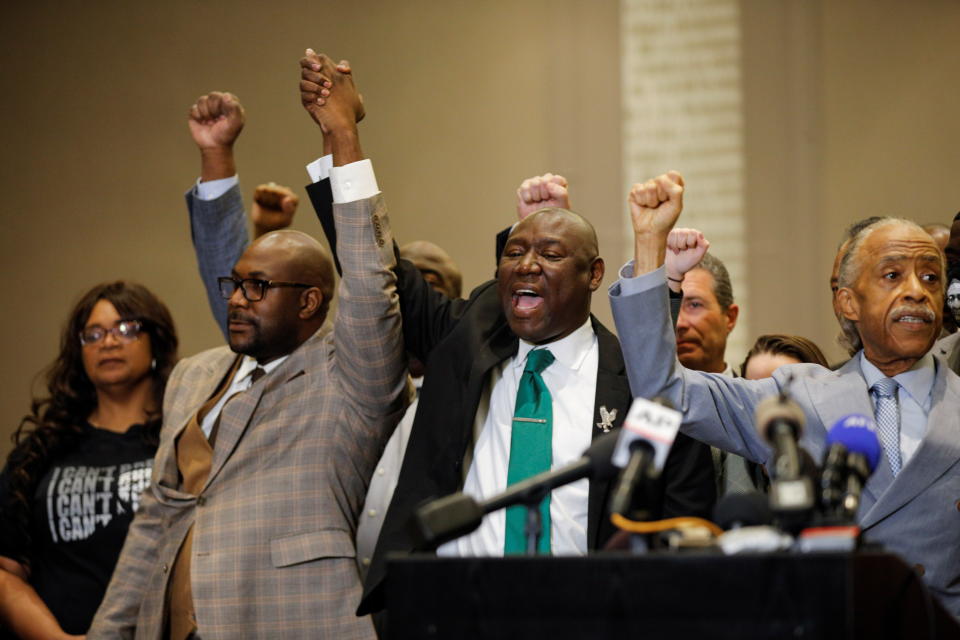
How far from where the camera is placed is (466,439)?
269 cm

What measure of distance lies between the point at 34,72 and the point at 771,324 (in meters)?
3.61

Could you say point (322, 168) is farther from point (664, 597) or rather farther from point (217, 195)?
point (664, 597)

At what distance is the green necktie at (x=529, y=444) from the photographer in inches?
103

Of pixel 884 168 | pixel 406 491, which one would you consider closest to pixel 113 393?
pixel 406 491

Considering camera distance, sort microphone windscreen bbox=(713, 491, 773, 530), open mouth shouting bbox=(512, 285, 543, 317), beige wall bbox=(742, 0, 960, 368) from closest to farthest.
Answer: microphone windscreen bbox=(713, 491, 773, 530) < open mouth shouting bbox=(512, 285, 543, 317) < beige wall bbox=(742, 0, 960, 368)

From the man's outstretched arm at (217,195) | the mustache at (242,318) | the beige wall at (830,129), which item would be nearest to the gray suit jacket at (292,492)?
the mustache at (242,318)

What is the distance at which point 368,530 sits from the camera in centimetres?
341

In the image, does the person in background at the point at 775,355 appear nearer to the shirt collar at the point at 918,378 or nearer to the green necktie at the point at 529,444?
the shirt collar at the point at 918,378

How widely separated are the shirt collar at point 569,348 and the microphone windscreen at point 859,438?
1.25m

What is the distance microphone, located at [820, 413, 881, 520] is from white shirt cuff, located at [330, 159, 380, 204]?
1.61 metres

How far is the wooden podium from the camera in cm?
136

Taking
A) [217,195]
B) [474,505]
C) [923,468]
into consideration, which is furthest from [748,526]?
[217,195]

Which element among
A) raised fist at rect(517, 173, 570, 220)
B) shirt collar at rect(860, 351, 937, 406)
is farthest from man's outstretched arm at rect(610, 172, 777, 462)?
raised fist at rect(517, 173, 570, 220)

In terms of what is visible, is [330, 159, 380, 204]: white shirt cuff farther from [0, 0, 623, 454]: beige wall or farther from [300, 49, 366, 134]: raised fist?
[0, 0, 623, 454]: beige wall
